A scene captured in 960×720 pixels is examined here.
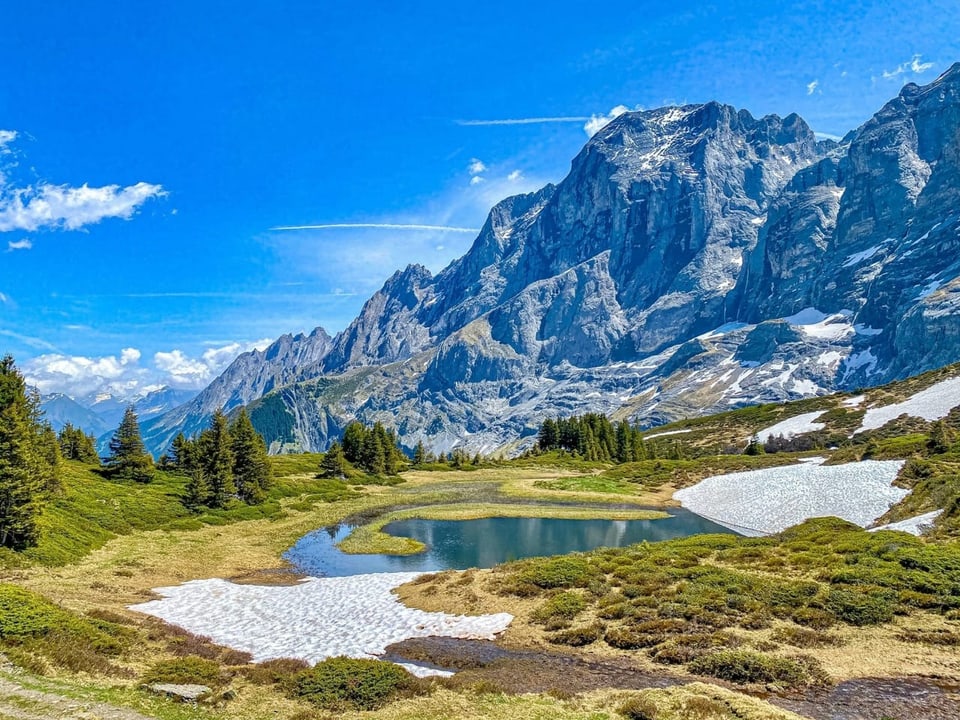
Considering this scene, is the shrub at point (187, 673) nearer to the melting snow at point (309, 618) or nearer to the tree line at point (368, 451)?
the melting snow at point (309, 618)

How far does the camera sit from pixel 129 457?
6588cm

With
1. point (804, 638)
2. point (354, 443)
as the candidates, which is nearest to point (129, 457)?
point (354, 443)

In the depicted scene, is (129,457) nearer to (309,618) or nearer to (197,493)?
(197,493)

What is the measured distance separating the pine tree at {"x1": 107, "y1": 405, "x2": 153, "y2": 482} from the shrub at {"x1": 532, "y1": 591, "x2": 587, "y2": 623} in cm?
5381

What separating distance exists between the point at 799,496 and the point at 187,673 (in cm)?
6126

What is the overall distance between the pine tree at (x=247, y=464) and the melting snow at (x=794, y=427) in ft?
342

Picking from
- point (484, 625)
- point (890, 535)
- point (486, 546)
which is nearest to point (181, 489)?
point (486, 546)

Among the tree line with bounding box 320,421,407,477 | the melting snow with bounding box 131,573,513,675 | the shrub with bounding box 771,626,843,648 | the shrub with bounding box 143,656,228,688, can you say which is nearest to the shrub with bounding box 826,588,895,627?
the shrub with bounding box 771,626,843,648

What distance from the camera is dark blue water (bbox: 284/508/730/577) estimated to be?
44.3m

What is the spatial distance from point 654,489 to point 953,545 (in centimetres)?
6113

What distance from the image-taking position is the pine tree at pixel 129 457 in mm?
64938

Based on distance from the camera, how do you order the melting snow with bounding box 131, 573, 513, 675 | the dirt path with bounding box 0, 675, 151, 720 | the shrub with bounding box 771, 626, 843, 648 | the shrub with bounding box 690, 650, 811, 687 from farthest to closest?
the melting snow with bounding box 131, 573, 513, 675 → the shrub with bounding box 771, 626, 843, 648 → the shrub with bounding box 690, 650, 811, 687 → the dirt path with bounding box 0, 675, 151, 720

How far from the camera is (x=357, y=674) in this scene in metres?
20.2

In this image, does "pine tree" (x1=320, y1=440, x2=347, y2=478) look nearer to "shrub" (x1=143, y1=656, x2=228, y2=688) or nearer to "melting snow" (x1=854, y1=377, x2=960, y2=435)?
"shrub" (x1=143, y1=656, x2=228, y2=688)
